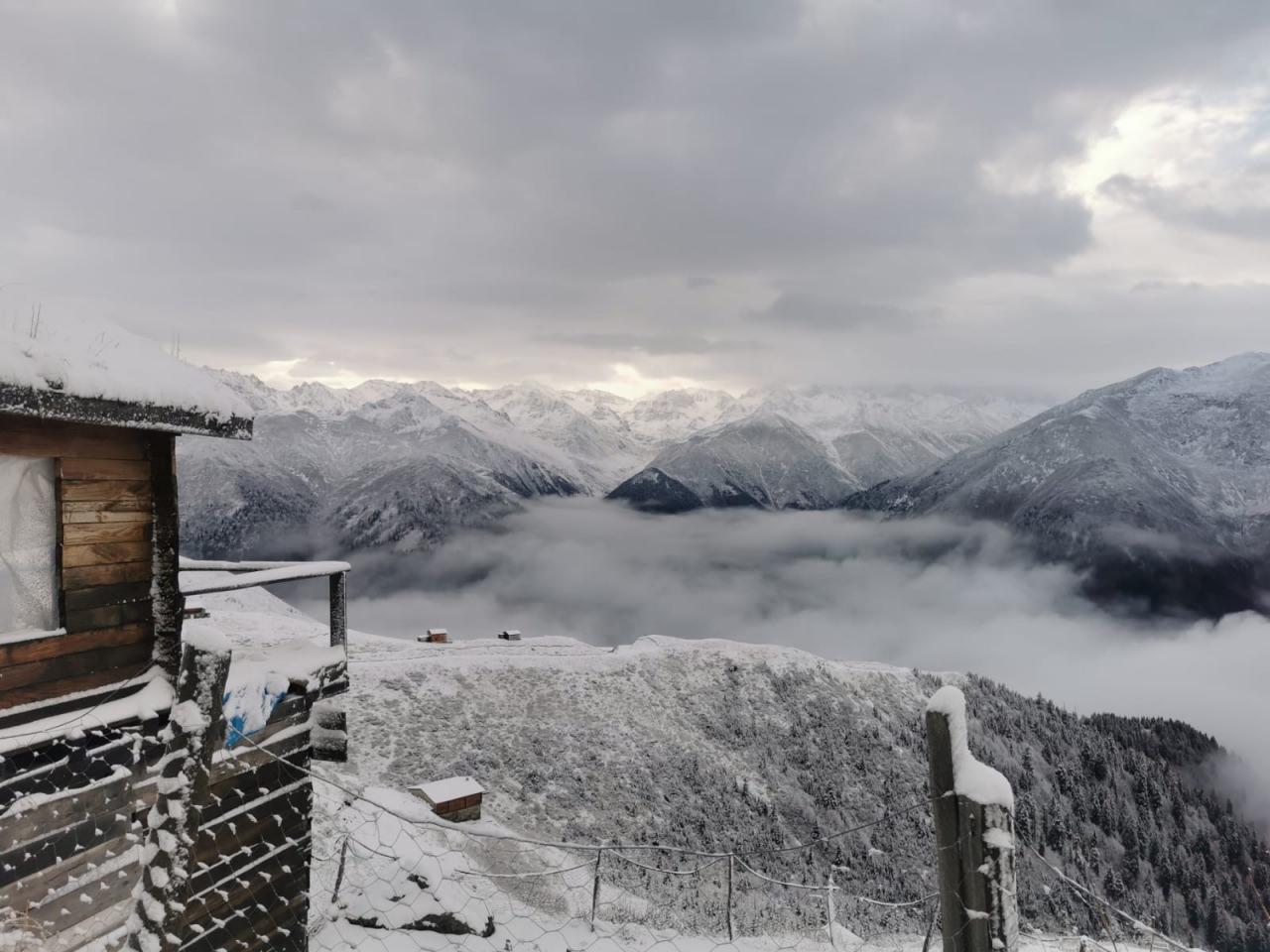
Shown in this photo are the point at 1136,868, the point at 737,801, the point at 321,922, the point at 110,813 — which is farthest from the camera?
the point at 1136,868

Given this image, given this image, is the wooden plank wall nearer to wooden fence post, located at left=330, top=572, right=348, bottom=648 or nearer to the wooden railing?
the wooden railing

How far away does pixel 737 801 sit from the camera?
2530 inches

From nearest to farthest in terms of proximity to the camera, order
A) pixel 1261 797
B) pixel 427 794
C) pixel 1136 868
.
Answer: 1. pixel 427 794
2. pixel 1136 868
3. pixel 1261 797

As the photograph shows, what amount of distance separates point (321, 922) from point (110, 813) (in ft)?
18.4

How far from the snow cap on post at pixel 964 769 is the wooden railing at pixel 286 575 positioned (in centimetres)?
645

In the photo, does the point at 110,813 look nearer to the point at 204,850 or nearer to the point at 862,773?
the point at 204,850

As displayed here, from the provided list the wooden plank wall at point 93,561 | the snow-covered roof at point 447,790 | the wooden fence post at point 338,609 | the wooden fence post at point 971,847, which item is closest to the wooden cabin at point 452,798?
the snow-covered roof at point 447,790

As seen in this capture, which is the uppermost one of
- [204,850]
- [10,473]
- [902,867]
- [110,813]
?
[10,473]

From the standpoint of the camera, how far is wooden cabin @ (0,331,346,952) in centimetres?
604

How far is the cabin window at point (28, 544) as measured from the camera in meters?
6.29

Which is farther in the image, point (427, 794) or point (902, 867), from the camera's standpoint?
point (902, 867)

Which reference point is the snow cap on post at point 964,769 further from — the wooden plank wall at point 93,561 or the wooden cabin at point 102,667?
the wooden plank wall at point 93,561

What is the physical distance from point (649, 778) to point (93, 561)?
55167 millimetres

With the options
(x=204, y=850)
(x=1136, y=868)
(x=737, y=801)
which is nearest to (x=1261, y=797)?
(x=1136, y=868)
